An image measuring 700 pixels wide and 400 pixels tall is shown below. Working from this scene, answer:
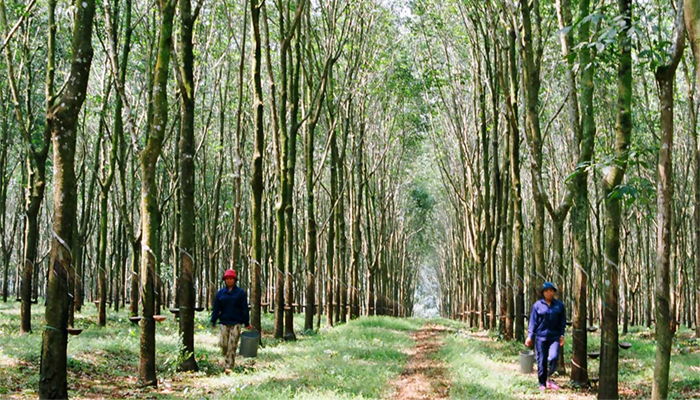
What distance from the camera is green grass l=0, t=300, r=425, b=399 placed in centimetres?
851

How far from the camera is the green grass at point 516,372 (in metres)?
9.43

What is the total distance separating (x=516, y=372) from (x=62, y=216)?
8.17 metres

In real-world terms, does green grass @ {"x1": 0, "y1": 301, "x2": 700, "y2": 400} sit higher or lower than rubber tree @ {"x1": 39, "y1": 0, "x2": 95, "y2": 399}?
lower

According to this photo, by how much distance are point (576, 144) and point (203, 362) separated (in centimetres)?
750

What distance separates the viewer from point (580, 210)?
30.5 ft

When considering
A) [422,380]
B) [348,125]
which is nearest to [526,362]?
[422,380]

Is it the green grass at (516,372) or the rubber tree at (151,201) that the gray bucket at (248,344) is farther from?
the green grass at (516,372)

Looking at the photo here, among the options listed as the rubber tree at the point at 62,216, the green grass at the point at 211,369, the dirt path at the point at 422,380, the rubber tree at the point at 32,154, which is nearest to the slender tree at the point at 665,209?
the green grass at the point at 211,369

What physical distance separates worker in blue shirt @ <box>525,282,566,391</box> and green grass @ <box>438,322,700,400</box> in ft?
1.70

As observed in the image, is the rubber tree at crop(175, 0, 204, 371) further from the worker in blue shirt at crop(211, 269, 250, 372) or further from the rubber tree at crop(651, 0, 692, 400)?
the rubber tree at crop(651, 0, 692, 400)

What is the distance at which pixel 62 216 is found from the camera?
7.09 m

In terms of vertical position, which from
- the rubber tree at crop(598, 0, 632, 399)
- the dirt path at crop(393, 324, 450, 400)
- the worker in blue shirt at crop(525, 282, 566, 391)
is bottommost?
the dirt path at crop(393, 324, 450, 400)

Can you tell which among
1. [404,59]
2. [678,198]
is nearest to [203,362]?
[404,59]

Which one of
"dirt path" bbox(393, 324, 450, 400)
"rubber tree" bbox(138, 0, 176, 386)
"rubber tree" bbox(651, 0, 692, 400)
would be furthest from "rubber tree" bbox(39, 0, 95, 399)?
"rubber tree" bbox(651, 0, 692, 400)
